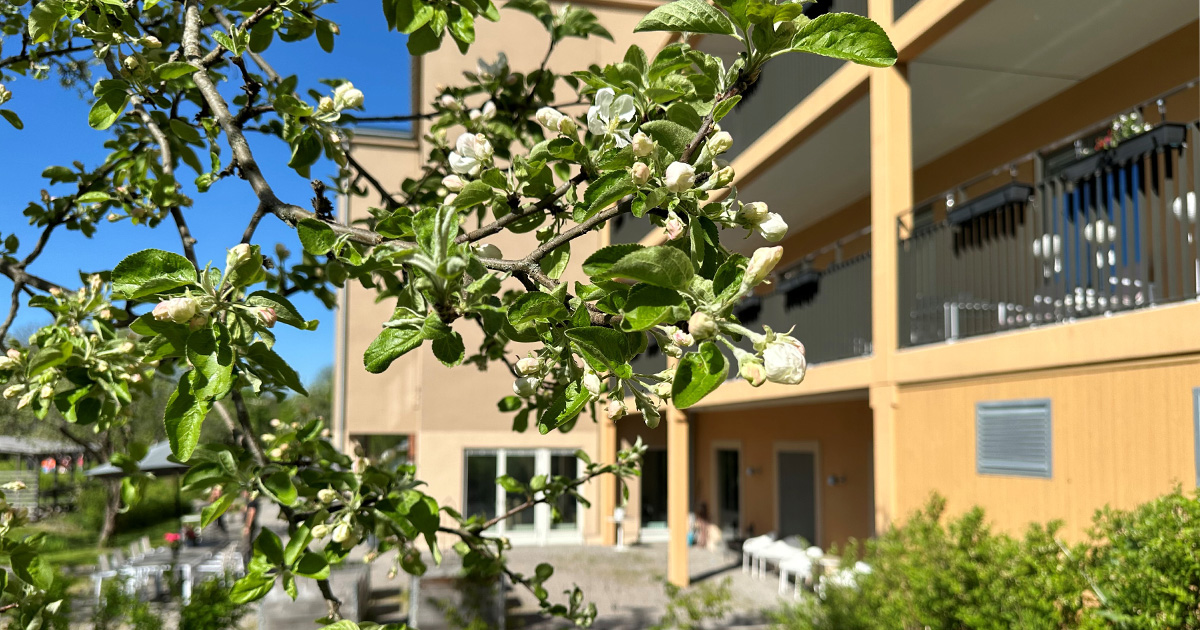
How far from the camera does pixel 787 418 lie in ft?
44.7

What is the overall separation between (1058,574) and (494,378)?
14.5m

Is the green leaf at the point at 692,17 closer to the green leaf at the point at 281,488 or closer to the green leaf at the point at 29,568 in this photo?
the green leaf at the point at 281,488

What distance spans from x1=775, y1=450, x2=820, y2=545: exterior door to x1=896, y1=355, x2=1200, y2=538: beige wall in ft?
21.5

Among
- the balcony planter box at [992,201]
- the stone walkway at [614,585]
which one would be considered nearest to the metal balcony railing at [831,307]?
the balcony planter box at [992,201]

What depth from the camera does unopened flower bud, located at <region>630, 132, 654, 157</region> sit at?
111 cm

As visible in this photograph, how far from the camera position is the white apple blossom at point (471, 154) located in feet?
5.09

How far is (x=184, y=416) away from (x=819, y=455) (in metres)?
12.0

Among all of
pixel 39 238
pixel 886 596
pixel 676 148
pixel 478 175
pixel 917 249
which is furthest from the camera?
pixel 917 249

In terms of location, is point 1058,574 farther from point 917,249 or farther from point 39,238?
point 39,238

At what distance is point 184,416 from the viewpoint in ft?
4.42

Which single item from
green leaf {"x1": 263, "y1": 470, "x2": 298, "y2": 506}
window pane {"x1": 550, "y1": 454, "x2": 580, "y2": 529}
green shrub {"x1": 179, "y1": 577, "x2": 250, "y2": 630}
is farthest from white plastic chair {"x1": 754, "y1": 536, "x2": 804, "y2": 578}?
green leaf {"x1": 263, "y1": 470, "x2": 298, "y2": 506}

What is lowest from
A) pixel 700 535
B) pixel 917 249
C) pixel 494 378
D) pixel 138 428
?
pixel 700 535

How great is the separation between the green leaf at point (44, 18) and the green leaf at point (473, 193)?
1.50m

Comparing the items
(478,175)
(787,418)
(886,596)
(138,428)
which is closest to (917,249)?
(886,596)
